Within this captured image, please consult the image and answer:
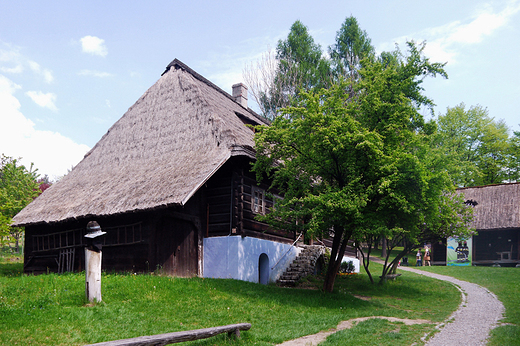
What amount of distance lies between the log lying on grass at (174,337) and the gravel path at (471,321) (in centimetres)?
364

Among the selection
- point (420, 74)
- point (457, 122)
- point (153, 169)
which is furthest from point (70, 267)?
point (457, 122)

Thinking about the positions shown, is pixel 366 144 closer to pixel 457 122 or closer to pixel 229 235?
pixel 229 235

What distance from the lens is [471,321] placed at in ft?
34.1

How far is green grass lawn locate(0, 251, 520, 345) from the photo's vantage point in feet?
25.2

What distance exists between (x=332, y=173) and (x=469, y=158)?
32.7 m

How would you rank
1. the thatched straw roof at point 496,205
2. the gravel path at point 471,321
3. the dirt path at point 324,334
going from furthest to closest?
the thatched straw roof at point 496,205 < the gravel path at point 471,321 < the dirt path at point 324,334

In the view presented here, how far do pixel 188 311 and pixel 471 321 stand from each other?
22.5ft

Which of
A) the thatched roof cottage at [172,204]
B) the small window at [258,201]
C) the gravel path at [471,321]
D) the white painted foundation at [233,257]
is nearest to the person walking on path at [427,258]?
the gravel path at [471,321]

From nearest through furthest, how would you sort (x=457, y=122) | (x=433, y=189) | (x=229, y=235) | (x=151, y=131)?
(x=433, y=189)
(x=229, y=235)
(x=151, y=131)
(x=457, y=122)

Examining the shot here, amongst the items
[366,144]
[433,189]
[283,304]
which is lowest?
[283,304]

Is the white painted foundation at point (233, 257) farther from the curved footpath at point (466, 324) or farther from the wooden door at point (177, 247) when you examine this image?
the curved footpath at point (466, 324)

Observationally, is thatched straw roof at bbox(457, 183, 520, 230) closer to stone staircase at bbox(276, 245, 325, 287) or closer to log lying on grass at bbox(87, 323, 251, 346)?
stone staircase at bbox(276, 245, 325, 287)

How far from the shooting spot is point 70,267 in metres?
16.4

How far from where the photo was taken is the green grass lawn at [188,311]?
7.69m
